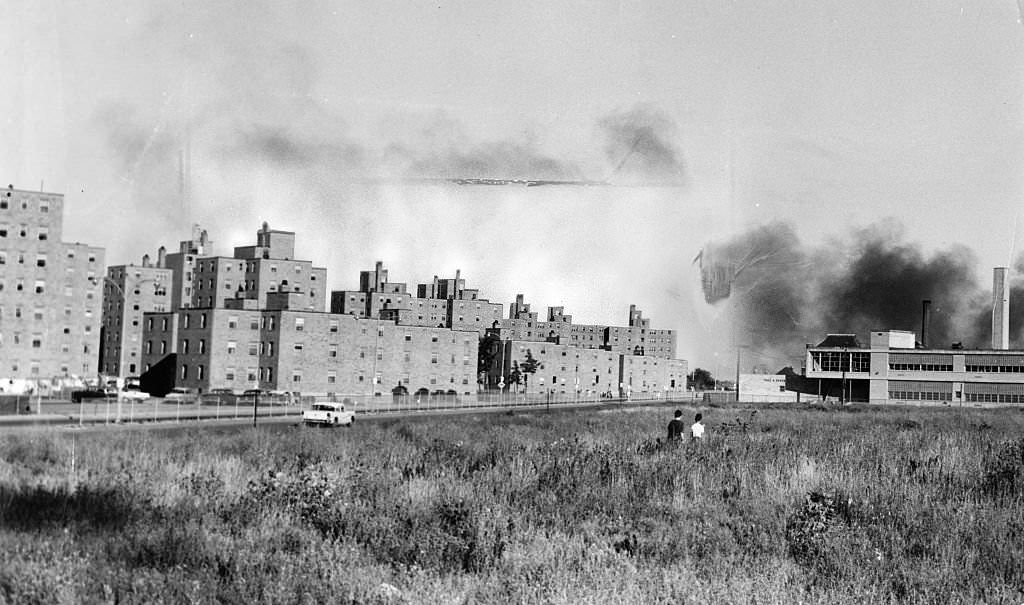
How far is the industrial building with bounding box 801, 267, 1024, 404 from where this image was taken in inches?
4783

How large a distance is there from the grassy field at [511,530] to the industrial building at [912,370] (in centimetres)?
10819

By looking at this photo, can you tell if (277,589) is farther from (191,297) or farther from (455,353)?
(191,297)

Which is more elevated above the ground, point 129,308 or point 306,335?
point 129,308

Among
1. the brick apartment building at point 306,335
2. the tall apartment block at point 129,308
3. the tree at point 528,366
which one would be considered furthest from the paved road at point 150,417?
the tall apartment block at point 129,308

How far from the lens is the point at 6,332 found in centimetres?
9888

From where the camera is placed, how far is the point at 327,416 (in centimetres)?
5441

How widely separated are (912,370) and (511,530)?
124740 mm

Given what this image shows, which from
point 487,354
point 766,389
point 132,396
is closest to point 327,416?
point 132,396

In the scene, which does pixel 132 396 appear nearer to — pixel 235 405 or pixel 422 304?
pixel 235 405

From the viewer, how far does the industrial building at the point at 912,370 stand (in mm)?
121500

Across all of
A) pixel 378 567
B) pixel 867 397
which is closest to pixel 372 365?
pixel 867 397

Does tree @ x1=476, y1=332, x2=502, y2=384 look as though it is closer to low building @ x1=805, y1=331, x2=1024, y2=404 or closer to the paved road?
low building @ x1=805, y1=331, x2=1024, y2=404

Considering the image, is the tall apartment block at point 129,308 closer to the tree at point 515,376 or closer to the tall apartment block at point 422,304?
the tall apartment block at point 422,304

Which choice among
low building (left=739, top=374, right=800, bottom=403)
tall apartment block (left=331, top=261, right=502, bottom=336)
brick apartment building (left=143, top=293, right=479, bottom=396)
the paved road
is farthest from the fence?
tall apartment block (left=331, top=261, right=502, bottom=336)
